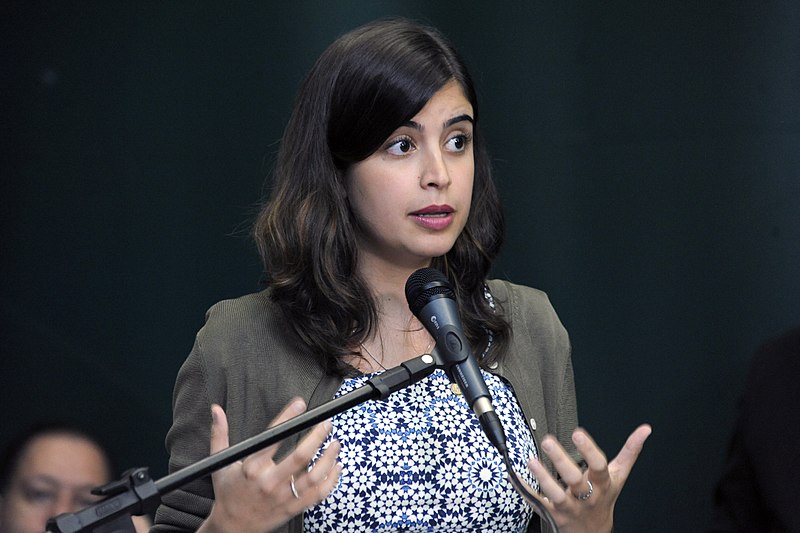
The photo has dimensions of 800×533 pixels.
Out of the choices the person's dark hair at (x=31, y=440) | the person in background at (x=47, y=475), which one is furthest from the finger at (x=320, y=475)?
the person's dark hair at (x=31, y=440)

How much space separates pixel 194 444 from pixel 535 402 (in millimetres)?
596

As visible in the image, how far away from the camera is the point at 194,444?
6.01ft

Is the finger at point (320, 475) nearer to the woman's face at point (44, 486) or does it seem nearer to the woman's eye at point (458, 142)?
the woman's eye at point (458, 142)

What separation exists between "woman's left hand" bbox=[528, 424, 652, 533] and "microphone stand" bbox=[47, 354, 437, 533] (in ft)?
0.85

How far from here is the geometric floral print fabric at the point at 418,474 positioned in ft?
5.62

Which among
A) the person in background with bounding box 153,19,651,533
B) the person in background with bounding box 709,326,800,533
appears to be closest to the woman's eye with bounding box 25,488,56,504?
the person in background with bounding box 153,19,651,533

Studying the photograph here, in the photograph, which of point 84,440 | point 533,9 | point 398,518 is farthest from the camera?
point 533,9

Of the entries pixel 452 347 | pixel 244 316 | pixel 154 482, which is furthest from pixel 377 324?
pixel 154 482

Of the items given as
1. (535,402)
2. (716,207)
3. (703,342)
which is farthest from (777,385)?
(535,402)

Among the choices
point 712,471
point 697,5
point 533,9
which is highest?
point 533,9

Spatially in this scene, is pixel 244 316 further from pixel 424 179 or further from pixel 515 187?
pixel 515 187

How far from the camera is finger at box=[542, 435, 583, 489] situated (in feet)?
4.38

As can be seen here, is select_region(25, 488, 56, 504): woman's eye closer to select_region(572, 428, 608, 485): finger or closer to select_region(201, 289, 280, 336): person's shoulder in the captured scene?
select_region(201, 289, 280, 336): person's shoulder

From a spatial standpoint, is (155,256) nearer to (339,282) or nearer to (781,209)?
(339,282)
